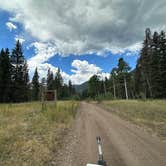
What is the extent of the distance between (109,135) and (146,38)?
40.0 meters

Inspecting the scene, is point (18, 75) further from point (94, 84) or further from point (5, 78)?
point (94, 84)

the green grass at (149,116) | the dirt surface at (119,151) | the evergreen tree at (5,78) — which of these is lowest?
the dirt surface at (119,151)

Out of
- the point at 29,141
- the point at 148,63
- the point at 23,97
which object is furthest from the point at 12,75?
the point at 29,141

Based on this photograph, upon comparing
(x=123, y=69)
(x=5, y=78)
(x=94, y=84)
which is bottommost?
(x=5, y=78)

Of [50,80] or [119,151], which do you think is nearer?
[119,151]

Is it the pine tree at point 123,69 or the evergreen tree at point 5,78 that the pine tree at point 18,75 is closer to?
the evergreen tree at point 5,78

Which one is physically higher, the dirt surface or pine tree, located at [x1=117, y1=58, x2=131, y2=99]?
pine tree, located at [x1=117, y1=58, x2=131, y2=99]

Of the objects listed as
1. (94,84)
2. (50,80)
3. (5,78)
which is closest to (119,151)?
(5,78)

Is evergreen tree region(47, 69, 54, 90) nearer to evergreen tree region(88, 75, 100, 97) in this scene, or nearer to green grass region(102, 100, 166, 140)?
evergreen tree region(88, 75, 100, 97)

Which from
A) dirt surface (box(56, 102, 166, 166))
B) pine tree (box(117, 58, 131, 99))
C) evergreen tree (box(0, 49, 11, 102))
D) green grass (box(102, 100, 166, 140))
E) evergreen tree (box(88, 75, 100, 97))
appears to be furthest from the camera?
evergreen tree (box(88, 75, 100, 97))

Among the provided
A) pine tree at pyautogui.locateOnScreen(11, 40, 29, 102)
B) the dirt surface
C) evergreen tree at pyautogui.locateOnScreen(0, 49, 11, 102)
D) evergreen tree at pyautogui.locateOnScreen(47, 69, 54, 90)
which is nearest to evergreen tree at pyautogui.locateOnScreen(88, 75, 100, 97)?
evergreen tree at pyautogui.locateOnScreen(47, 69, 54, 90)

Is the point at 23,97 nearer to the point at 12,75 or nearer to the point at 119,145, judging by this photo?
the point at 12,75

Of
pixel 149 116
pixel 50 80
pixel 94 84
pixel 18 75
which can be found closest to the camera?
pixel 149 116

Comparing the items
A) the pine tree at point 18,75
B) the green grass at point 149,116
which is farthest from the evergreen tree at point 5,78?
the green grass at point 149,116
